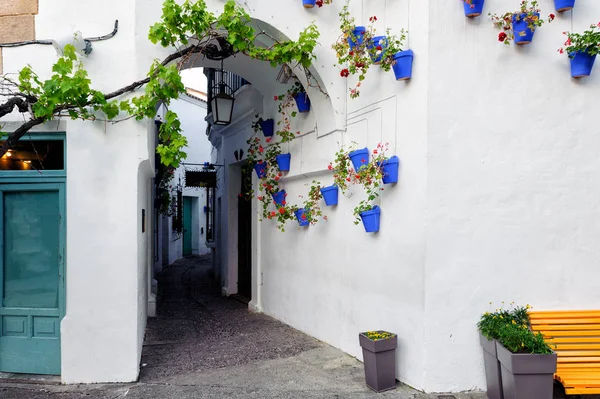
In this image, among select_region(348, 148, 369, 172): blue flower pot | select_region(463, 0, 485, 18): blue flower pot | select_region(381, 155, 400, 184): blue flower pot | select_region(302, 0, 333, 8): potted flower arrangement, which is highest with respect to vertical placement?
select_region(302, 0, 333, 8): potted flower arrangement

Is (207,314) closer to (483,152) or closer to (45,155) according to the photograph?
(45,155)

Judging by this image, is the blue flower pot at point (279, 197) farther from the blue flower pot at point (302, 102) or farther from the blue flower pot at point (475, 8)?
the blue flower pot at point (475, 8)

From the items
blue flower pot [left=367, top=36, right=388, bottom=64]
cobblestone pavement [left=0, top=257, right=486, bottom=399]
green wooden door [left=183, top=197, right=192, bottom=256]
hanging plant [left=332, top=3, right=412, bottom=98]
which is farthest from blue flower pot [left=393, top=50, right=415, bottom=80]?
green wooden door [left=183, top=197, right=192, bottom=256]

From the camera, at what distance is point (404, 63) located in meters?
4.78

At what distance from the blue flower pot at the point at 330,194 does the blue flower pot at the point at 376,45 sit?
155 centimetres

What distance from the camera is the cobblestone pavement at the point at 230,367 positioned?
4.76 m

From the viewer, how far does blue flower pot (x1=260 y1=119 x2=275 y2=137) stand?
7.82 m

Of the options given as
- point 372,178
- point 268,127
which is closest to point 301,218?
point 372,178

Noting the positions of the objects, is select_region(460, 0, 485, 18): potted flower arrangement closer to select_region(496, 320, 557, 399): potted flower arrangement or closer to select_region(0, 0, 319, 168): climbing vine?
select_region(0, 0, 319, 168): climbing vine

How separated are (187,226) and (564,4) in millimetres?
19981

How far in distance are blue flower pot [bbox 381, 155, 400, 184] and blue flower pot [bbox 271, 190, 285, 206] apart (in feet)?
8.31

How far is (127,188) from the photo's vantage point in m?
5.09

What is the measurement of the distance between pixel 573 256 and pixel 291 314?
12.6ft

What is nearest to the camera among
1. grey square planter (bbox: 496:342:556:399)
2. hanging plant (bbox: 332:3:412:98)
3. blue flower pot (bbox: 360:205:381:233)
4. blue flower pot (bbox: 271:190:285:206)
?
grey square planter (bbox: 496:342:556:399)
